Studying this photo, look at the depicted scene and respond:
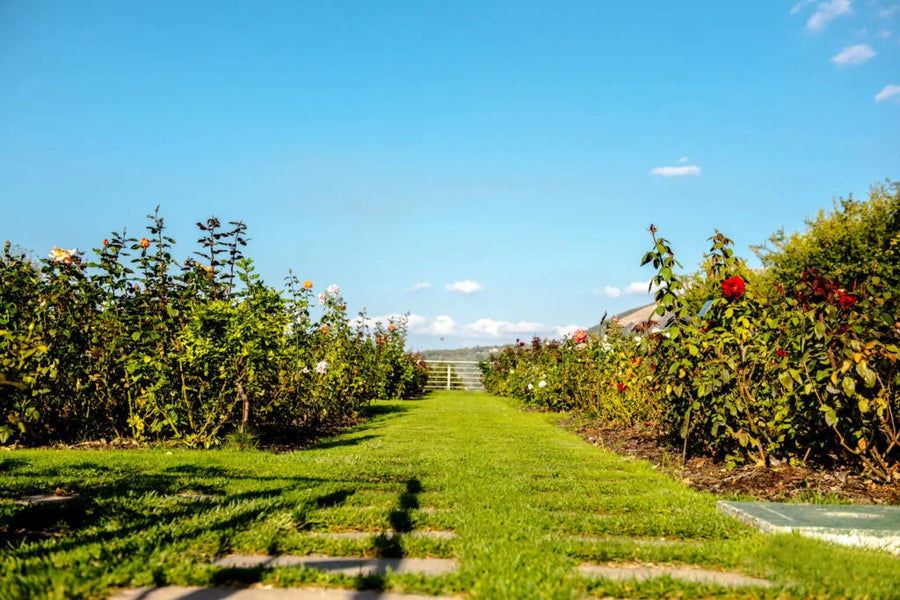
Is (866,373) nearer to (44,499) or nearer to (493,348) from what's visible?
(44,499)

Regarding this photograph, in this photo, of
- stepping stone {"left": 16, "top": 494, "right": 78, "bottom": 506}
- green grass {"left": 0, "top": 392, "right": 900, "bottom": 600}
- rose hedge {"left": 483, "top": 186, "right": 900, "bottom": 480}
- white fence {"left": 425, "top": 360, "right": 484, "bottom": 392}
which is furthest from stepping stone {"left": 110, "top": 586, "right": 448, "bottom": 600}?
white fence {"left": 425, "top": 360, "right": 484, "bottom": 392}

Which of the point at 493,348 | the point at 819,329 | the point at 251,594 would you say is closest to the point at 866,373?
the point at 819,329

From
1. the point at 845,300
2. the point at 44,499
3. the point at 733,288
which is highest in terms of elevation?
the point at 733,288

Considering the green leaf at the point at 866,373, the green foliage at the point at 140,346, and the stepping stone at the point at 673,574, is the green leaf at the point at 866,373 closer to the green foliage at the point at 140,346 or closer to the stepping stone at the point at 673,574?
the stepping stone at the point at 673,574

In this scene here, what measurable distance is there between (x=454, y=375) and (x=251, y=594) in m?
24.9

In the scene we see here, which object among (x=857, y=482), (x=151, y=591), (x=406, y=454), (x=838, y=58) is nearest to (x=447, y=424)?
(x=406, y=454)

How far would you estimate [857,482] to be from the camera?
175 inches

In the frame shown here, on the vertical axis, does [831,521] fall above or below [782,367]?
below

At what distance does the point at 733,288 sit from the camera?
536 centimetres

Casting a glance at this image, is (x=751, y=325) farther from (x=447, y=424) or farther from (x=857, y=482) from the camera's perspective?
(x=447, y=424)

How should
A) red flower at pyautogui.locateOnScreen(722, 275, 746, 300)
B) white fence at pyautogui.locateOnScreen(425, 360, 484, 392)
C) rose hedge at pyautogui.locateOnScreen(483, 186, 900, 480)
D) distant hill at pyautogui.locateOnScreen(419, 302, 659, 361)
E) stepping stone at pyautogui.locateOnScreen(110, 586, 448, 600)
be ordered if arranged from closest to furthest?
stepping stone at pyautogui.locateOnScreen(110, 586, 448, 600) < rose hedge at pyautogui.locateOnScreen(483, 186, 900, 480) < red flower at pyautogui.locateOnScreen(722, 275, 746, 300) < distant hill at pyautogui.locateOnScreen(419, 302, 659, 361) < white fence at pyautogui.locateOnScreen(425, 360, 484, 392)

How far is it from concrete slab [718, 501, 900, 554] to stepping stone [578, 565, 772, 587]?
2.47ft

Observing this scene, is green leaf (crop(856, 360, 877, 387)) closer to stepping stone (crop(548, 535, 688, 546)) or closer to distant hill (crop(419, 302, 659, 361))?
stepping stone (crop(548, 535, 688, 546))

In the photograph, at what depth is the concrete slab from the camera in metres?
3.11
